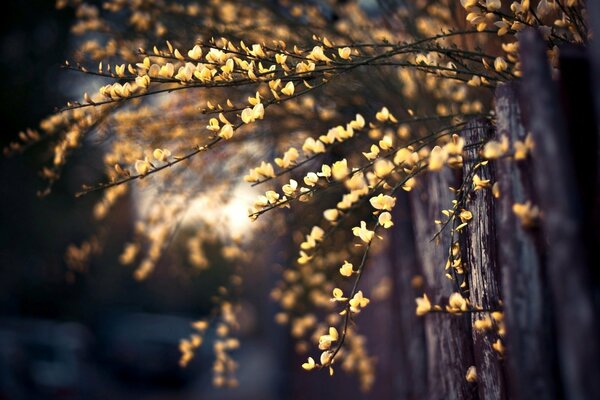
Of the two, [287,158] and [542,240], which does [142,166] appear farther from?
[542,240]

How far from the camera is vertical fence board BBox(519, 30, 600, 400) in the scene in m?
1.22

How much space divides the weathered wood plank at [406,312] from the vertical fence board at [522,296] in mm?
1563

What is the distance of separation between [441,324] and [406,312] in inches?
31.8

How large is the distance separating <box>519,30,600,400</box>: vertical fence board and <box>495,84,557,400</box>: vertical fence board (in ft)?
0.28

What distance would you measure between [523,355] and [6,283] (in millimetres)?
10132

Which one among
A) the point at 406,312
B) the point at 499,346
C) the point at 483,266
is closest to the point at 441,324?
the point at 483,266

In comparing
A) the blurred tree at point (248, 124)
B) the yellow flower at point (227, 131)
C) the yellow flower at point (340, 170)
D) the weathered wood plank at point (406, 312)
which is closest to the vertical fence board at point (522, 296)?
the yellow flower at point (340, 170)

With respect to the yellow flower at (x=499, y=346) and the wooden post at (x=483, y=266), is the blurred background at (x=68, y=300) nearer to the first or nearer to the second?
the wooden post at (x=483, y=266)

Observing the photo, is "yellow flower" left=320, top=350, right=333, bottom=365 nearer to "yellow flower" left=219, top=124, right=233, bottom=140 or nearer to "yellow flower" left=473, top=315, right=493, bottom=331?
"yellow flower" left=473, top=315, right=493, bottom=331

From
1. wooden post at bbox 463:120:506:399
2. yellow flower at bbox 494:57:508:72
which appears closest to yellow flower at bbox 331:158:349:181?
wooden post at bbox 463:120:506:399

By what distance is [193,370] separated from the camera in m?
10.4

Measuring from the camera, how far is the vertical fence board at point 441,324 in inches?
87.4

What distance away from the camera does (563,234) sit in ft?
4.14

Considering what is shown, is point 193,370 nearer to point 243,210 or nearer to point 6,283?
point 6,283
